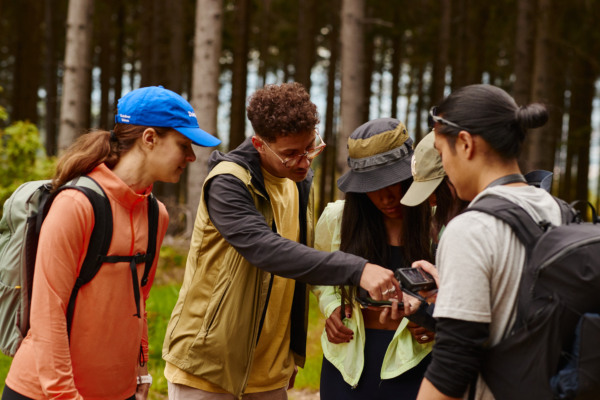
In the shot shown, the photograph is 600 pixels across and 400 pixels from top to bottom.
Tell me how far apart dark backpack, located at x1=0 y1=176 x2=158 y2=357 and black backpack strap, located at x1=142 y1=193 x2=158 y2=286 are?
270 millimetres

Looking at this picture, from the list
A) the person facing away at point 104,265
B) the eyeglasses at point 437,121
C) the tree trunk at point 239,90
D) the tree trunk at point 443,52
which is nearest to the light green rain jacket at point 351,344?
the person facing away at point 104,265

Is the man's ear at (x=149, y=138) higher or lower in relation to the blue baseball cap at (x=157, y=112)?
lower

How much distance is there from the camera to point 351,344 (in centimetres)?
307

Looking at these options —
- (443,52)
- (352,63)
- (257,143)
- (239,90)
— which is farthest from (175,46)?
(257,143)

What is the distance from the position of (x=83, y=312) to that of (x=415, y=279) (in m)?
1.38

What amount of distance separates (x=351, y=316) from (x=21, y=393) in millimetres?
1527

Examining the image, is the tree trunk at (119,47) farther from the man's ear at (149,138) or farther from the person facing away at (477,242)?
the person facing away at (477,242)

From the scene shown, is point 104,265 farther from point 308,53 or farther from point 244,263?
point 308,53

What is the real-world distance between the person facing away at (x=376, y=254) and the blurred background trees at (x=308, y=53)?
20.2ft

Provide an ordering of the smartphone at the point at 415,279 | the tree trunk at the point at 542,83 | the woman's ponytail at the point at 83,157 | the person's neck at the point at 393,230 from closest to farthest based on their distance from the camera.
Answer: the smartphone at the point at 415,279, the woman's ponytail at the point at 83,157, the person's neck at the point at 393,230, the tree trunk at the point at 542,83

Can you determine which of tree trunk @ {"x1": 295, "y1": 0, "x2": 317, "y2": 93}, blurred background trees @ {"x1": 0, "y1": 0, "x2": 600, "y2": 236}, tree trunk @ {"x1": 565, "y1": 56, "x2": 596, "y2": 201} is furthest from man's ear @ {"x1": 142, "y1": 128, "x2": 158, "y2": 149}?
tree trunk @ {"x1": 565, "y1": 56, "x2": 596, "y2": 201}

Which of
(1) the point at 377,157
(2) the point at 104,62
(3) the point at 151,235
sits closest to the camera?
(3) the point at 151,235

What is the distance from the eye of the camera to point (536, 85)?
1144cm

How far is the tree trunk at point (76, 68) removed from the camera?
9.52 metres
